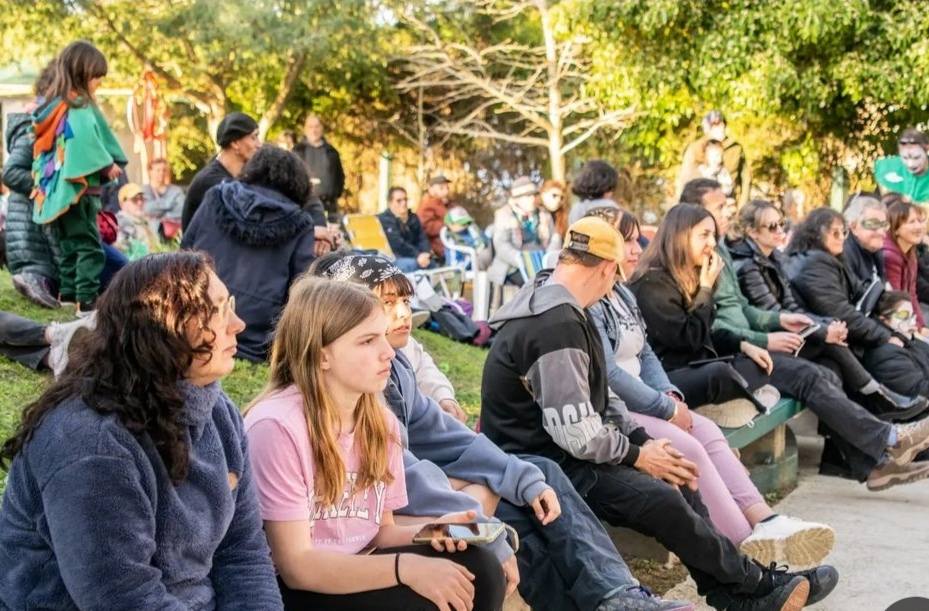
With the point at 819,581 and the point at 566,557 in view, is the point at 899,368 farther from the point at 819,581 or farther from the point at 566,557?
the point at 566,557

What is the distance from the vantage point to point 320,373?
3.19 metres

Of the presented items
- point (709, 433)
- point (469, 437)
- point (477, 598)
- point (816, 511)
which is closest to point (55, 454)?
point (477, 598)

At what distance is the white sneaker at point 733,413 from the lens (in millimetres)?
5859

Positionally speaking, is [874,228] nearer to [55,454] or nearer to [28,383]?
[28,383]

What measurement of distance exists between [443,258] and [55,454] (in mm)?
11825

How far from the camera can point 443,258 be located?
14188 mm

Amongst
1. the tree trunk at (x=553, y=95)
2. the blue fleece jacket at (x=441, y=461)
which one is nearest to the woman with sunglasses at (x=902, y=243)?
the blue fleece jacket at (x=441, y=461)

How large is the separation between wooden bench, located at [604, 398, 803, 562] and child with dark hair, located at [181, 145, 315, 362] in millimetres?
2349

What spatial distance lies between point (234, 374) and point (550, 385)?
2.61 m

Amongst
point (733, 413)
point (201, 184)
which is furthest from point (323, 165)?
point (733, 413)

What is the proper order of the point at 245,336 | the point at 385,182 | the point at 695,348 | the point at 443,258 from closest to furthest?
the point at 695,348 < the point at 245,336 < the point at 443,258 < the point at 385,182

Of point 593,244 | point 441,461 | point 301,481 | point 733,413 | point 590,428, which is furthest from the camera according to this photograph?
point 733,413

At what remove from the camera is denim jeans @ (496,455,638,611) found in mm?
3838

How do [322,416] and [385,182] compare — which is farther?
[385,182]
